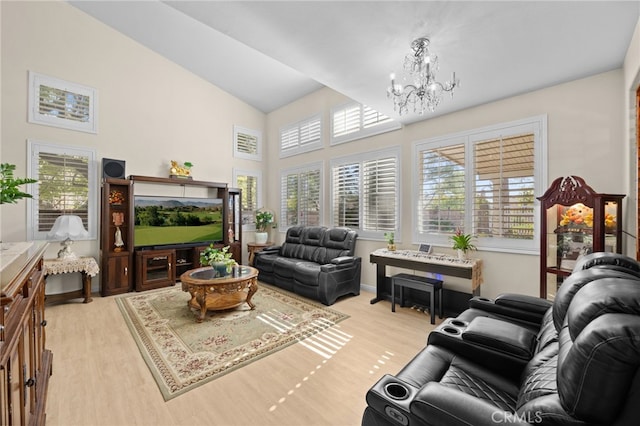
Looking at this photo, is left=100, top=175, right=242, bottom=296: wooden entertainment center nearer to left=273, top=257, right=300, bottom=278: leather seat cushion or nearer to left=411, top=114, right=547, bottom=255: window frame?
left=273, top=257, right=300, bottom=278: leather seat cushion

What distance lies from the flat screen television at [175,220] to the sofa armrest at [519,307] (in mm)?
5011

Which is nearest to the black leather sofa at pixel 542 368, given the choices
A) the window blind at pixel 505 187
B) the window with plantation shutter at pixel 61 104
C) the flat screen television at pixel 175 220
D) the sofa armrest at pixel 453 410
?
the sofa armrest at pixel 453 410

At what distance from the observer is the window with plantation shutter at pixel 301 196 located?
5.72m

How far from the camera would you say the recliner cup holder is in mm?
1219

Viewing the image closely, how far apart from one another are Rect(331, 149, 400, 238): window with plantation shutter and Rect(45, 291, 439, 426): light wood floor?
184cm

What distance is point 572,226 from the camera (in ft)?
9.09

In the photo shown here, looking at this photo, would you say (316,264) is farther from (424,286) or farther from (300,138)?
(300,138)

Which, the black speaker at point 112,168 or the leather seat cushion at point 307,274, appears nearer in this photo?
the leather seat cushion at point 307,274

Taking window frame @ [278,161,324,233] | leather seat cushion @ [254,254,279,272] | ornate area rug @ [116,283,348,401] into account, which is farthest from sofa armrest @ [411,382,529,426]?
window frame @ [278,161,324,233]

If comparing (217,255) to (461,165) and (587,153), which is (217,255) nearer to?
(461,165)

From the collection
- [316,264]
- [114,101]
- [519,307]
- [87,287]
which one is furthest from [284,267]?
[114,101]

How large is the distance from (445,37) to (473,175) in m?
1.91

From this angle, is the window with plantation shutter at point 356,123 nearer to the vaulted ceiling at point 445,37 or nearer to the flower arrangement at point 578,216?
the vaulted ceiling at point 445,37

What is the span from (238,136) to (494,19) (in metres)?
5.59
